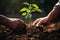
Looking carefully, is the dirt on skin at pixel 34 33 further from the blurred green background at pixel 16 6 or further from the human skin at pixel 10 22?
the blurred green background at pixel 16 6

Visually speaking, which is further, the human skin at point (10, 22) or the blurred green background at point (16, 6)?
the blurred green background at point (16, 6)

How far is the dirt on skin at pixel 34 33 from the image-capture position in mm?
2129

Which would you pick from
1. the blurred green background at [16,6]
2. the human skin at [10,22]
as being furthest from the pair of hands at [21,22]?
the blurred green background at [16,6]

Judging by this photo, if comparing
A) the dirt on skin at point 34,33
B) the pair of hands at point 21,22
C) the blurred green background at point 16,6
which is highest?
the blurred green background at point 16,6

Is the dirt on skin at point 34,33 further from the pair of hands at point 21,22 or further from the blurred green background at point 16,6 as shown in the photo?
the blurred green background at point 16,6

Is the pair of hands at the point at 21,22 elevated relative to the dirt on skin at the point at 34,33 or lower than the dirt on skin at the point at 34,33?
elevated

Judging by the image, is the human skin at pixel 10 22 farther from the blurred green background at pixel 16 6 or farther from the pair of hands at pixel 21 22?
the blurred green background at pixel 16 6

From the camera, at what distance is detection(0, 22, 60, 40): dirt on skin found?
213 centimetres

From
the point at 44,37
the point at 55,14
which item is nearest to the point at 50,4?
the point at 55,14

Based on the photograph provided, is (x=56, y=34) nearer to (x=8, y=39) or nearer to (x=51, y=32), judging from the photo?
(x=51, y=32)

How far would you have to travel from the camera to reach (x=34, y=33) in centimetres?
216

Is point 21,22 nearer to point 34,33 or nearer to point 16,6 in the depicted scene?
point 34,33

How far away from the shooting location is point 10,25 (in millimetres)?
2168

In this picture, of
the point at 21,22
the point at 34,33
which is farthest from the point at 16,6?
the point at 34,33
